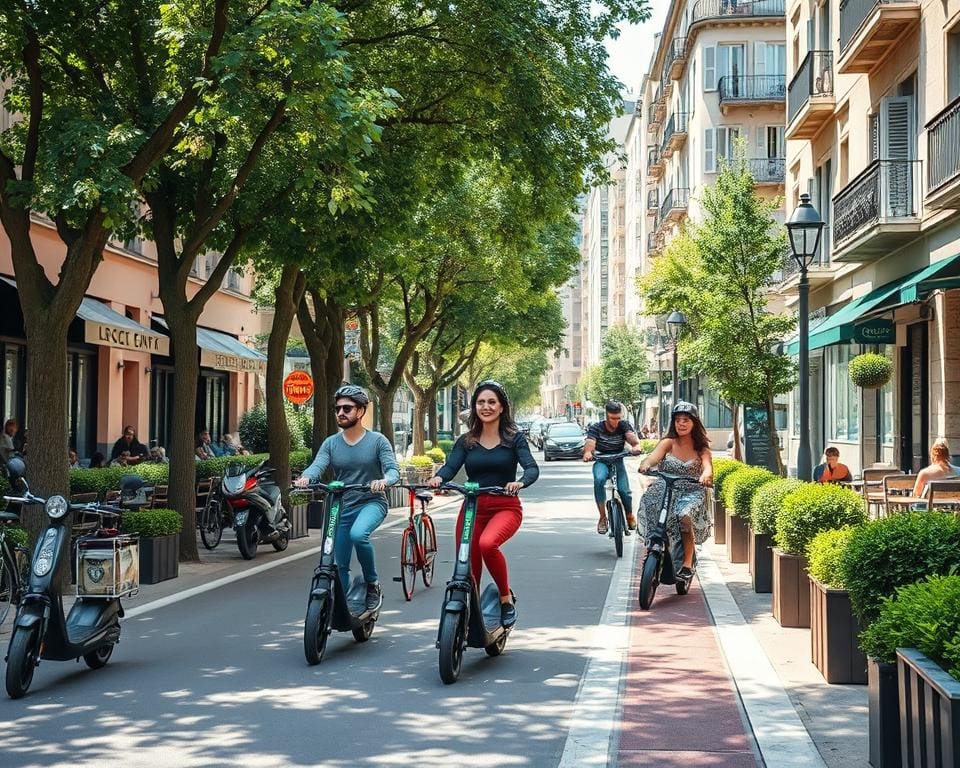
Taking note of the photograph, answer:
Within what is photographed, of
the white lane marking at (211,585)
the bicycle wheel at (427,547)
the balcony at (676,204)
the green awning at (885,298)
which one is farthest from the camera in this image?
the balcony at (676,204)

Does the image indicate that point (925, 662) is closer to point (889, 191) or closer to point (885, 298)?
point (885, 298)

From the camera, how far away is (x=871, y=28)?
20422mm

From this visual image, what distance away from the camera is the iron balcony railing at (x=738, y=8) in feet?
170

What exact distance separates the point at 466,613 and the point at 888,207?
14710mm

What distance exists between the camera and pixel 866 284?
23891mm

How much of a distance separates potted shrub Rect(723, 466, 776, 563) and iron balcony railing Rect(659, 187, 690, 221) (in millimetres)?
43044

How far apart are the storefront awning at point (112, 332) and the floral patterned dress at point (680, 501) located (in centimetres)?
1242

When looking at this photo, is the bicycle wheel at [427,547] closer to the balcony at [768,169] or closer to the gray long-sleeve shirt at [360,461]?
the gray long-sleeve shirt at [360,461]

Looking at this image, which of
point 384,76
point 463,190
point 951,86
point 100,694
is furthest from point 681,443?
point 463,190

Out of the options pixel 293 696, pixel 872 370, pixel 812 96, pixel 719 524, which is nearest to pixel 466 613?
pixel 293 696

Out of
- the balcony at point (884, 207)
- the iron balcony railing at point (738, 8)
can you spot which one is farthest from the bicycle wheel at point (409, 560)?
the iron balcony railing at point (738, 8)

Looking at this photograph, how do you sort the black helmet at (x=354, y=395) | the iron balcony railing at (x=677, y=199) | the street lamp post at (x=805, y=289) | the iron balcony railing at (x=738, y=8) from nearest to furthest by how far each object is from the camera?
the black helmet at (x=354, y=395) < the street lamp post at (x=805, y=289) < the iron balcony railing at (x=738, y=8) < the iron balcony railing at (x=677, y=199)

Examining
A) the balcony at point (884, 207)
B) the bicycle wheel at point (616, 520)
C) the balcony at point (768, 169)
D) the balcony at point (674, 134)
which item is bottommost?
the bicycle wheel at point (616, 520)

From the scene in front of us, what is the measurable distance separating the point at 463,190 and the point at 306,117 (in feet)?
47.9
